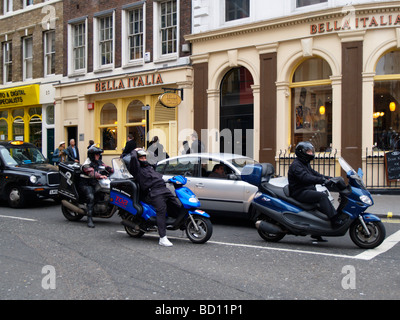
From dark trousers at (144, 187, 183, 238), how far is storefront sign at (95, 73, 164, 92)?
465 inches

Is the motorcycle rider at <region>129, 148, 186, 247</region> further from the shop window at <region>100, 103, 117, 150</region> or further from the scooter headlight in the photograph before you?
the shop window at <region>100, 103, 117, 150</region>

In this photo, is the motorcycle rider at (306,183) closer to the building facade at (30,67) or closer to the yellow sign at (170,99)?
the yellow sign at (170,99)

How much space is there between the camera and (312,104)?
634 inches

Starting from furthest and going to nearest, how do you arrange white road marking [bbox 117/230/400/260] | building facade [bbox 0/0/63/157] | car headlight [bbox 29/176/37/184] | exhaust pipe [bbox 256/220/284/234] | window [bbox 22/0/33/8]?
window [bbox 22/0/33/8] < building facade [bbox 0/0/63/157] < car headlight [bbox 29/176/37/184] < exhaust pipe [bbox 256/220/284/234] < white road marking [bbox 117/230/400/260]

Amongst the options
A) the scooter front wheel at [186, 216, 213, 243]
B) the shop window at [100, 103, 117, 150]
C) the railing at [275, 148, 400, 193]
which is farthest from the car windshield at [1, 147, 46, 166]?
the railing at [275, 148, 400, 193]

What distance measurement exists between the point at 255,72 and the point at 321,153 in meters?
3.74

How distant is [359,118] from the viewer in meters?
14.7

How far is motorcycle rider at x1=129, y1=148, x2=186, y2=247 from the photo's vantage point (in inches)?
306

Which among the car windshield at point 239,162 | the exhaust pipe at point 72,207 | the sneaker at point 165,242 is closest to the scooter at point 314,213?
the sneaker at point 165,242

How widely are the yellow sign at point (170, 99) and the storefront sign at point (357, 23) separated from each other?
18.9ft

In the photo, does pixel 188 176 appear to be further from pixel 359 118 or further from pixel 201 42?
pixel 201 42

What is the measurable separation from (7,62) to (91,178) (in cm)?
1961

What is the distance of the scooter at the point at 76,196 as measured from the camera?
10032mm

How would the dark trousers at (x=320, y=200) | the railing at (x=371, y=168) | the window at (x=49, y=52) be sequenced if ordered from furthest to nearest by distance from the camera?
the window at (x=49, y=52) < the railing at (x=371, y=168) < the dark trousers at (x=320, y=200)
